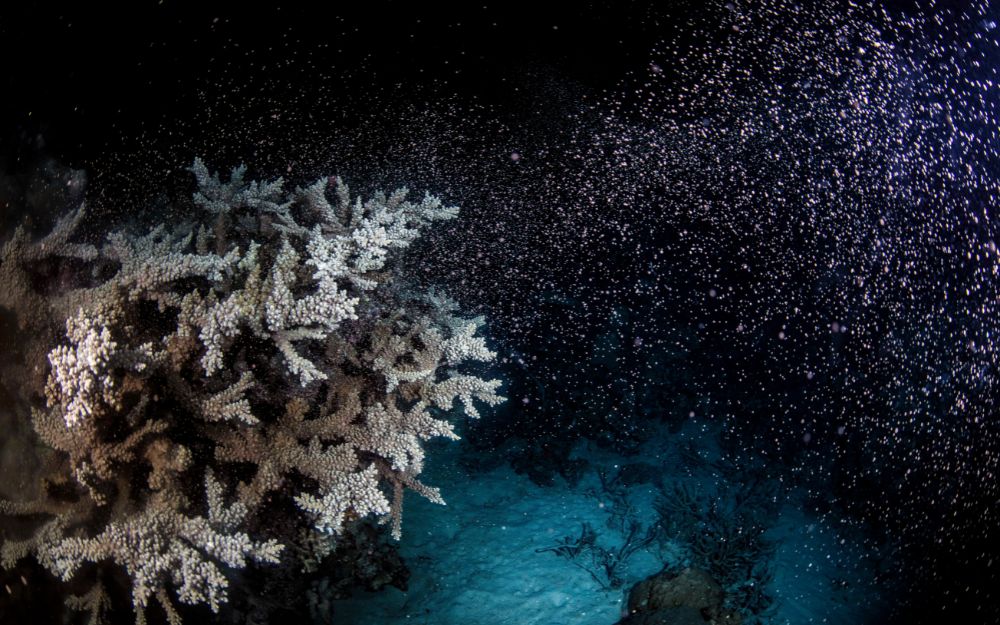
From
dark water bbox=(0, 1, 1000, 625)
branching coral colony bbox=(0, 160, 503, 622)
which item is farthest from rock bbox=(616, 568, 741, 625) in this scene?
branching coral colony bbox=(0, 160, 503, 622)

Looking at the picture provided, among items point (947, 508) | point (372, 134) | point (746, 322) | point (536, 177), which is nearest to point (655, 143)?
point (536, 177)

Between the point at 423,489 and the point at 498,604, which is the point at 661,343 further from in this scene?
the point at 423,489

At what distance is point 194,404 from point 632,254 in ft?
32.5

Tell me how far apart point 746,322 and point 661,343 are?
2.61 m

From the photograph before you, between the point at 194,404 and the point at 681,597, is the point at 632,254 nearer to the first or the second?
the point at 681,597

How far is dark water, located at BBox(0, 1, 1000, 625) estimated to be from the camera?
4.78 meters

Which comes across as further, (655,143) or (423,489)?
(655,143)

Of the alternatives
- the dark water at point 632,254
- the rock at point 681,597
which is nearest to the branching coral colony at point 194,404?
the dark water at point 632,254

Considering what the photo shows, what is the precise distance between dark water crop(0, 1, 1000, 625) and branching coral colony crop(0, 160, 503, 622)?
0.23 meters

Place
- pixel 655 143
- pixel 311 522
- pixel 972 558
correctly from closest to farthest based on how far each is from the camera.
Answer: pixel 311 522 → pixel 972 558 → pixel 655 143

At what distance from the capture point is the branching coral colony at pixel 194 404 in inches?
83.0

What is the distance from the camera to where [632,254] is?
36.0 feet

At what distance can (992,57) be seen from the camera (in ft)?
30.7

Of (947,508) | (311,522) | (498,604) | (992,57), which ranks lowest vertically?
(947,508)
